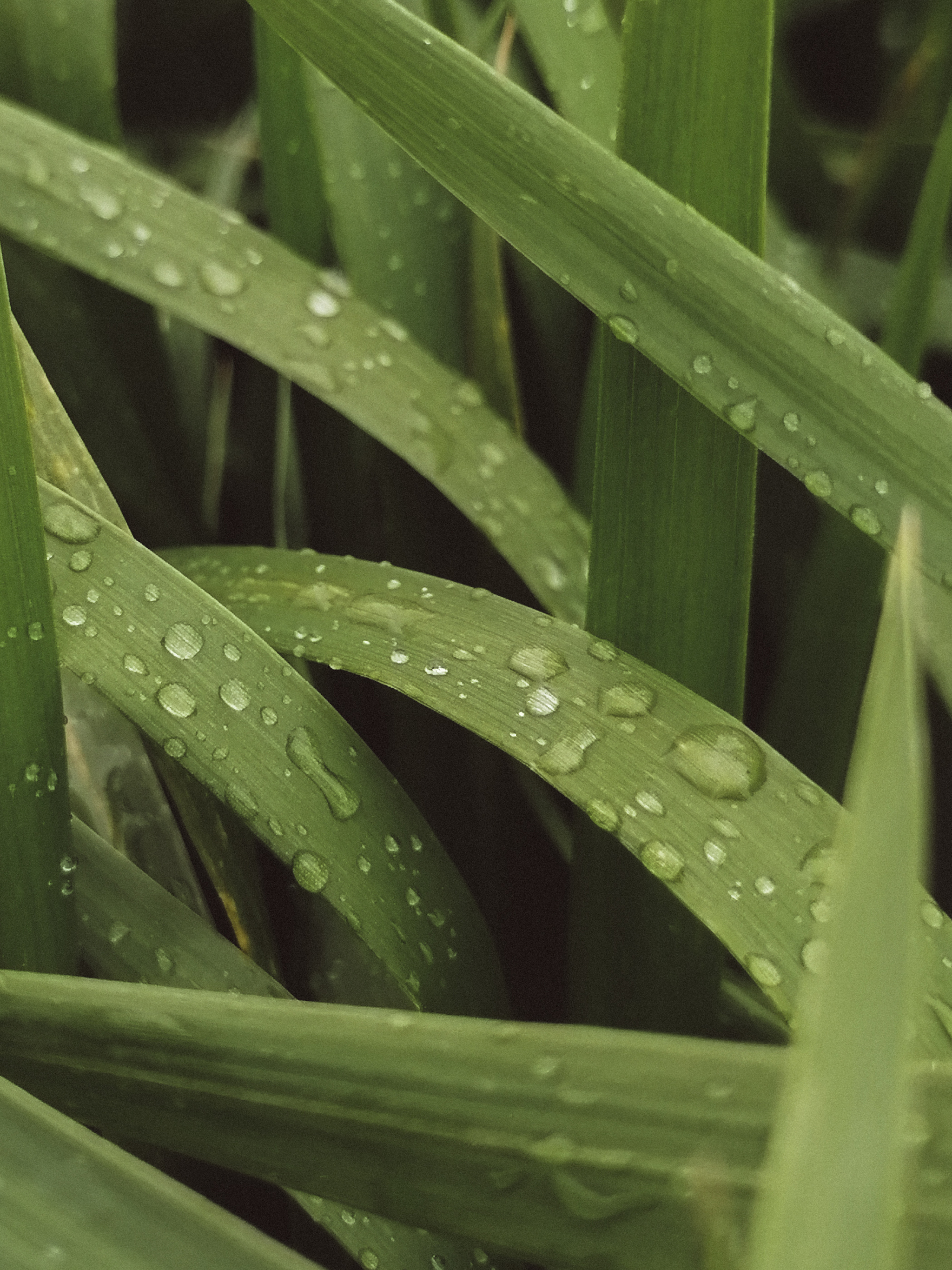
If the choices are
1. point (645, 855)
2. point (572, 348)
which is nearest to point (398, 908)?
point (645, 855)

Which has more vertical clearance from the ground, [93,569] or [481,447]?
[481,447]

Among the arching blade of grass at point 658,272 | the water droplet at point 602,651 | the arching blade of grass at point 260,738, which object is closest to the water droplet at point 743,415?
the arching blade of grass at point 658,272

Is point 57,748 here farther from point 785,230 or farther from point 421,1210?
point 785,230

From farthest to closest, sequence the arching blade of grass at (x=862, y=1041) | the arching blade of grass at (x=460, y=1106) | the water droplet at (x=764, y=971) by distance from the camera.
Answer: the water droplet at (x=764, y=971)
the arching blade of grass at (x=460, y=1106)
the arching blade of grass at (x=862, y=1041)

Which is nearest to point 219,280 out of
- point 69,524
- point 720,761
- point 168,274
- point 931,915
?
point 168,274

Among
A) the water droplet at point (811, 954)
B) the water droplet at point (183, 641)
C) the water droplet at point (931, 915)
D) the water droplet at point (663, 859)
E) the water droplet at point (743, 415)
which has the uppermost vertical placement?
the water droplet at point (743, 415)

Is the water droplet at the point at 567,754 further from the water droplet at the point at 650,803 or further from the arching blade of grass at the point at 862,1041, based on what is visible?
the arching blade of grass at the point at 862,1041

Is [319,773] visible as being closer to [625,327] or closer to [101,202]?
[625,327]

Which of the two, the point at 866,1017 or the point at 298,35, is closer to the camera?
the point at 866,1017
